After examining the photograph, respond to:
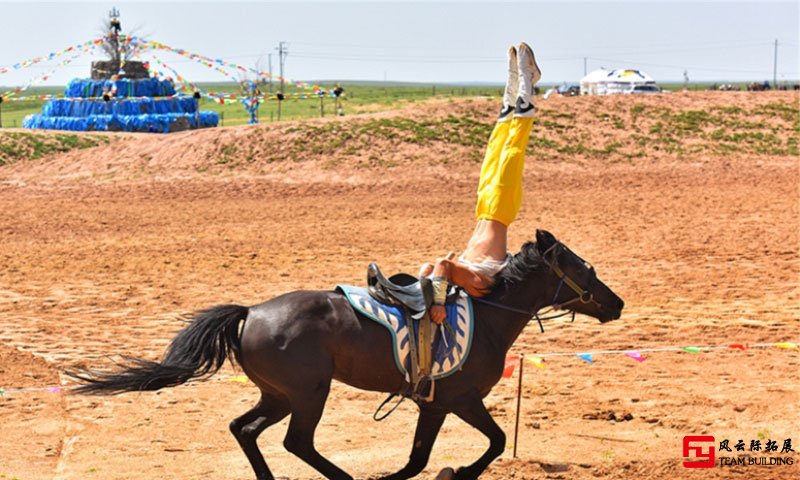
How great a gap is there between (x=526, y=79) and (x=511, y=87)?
19 centimetres

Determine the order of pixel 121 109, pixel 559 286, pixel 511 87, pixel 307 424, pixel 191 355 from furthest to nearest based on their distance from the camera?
pixel 121 109 → pixel 511 87 → pixel 559 286 → pixel 191 355 → pixel 307 424

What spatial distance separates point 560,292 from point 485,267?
61 cm

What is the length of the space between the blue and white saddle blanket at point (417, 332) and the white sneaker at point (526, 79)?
166cm

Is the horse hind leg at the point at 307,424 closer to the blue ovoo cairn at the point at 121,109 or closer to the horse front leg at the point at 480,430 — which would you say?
the horse front leg at the point at 480,430

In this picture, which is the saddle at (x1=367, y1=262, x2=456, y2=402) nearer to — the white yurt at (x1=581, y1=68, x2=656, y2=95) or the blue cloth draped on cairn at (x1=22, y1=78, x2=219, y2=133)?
the blue cloth draped on cairn at (x1=22, y1=78, x2=219, y2=133)

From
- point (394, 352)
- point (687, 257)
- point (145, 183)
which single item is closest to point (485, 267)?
point (394, 352)

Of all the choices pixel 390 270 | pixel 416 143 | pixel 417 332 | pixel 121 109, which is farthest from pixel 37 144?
pixel 417 332

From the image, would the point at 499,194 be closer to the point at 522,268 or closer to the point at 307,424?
the point at 522,268

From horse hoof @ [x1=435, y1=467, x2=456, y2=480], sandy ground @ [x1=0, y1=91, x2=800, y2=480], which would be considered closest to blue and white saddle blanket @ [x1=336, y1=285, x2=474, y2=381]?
horse hoof @ [x1=435, y1=467, x2=456, y2=480]

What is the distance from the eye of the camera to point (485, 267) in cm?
791

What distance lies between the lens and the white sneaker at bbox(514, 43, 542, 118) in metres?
8.08

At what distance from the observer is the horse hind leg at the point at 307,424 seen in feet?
23.8

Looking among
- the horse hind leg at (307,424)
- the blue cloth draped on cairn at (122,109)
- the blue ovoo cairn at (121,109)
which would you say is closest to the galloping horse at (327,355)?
the horse hind leg at (307,424)

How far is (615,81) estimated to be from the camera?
68500 mm
